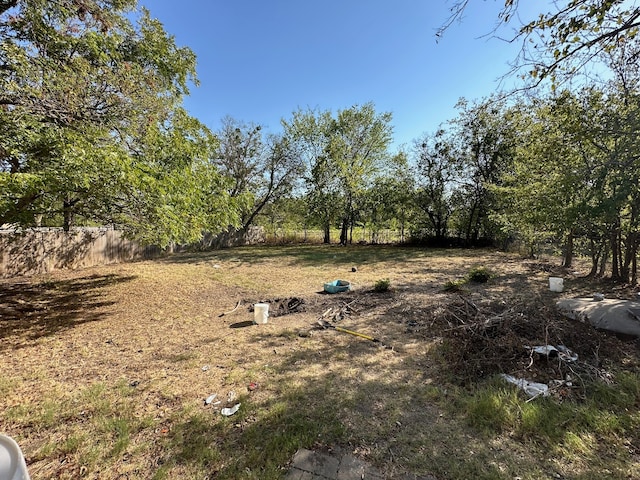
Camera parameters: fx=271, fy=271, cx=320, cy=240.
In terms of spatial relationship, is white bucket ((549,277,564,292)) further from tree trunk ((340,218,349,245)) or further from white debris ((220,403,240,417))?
tree trunk ((340,218,349,245))

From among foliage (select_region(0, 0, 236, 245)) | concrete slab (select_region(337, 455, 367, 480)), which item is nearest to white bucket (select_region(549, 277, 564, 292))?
concrete slab (select_region(337, 455, 367, 480))

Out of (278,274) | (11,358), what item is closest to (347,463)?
(11,358)

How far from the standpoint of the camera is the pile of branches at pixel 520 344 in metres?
2.49

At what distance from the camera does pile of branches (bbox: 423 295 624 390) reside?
2489 millimetres

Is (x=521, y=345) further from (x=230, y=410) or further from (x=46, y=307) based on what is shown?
(x=46, y=307)

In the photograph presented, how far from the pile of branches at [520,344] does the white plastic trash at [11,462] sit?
2809mm

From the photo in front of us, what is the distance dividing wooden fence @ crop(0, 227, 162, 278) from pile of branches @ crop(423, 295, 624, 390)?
7017mm

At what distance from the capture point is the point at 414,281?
6.30 m

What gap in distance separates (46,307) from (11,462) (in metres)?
5.13

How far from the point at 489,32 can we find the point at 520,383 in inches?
114

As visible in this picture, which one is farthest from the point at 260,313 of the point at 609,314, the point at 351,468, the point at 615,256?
the point at 615,256

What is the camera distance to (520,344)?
280 centimetres

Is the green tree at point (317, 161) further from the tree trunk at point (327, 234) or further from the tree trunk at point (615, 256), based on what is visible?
the tree trunk at point (615, 256)

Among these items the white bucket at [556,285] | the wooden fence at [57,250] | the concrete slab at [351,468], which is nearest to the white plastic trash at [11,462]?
the concrete slab at [351,468]
